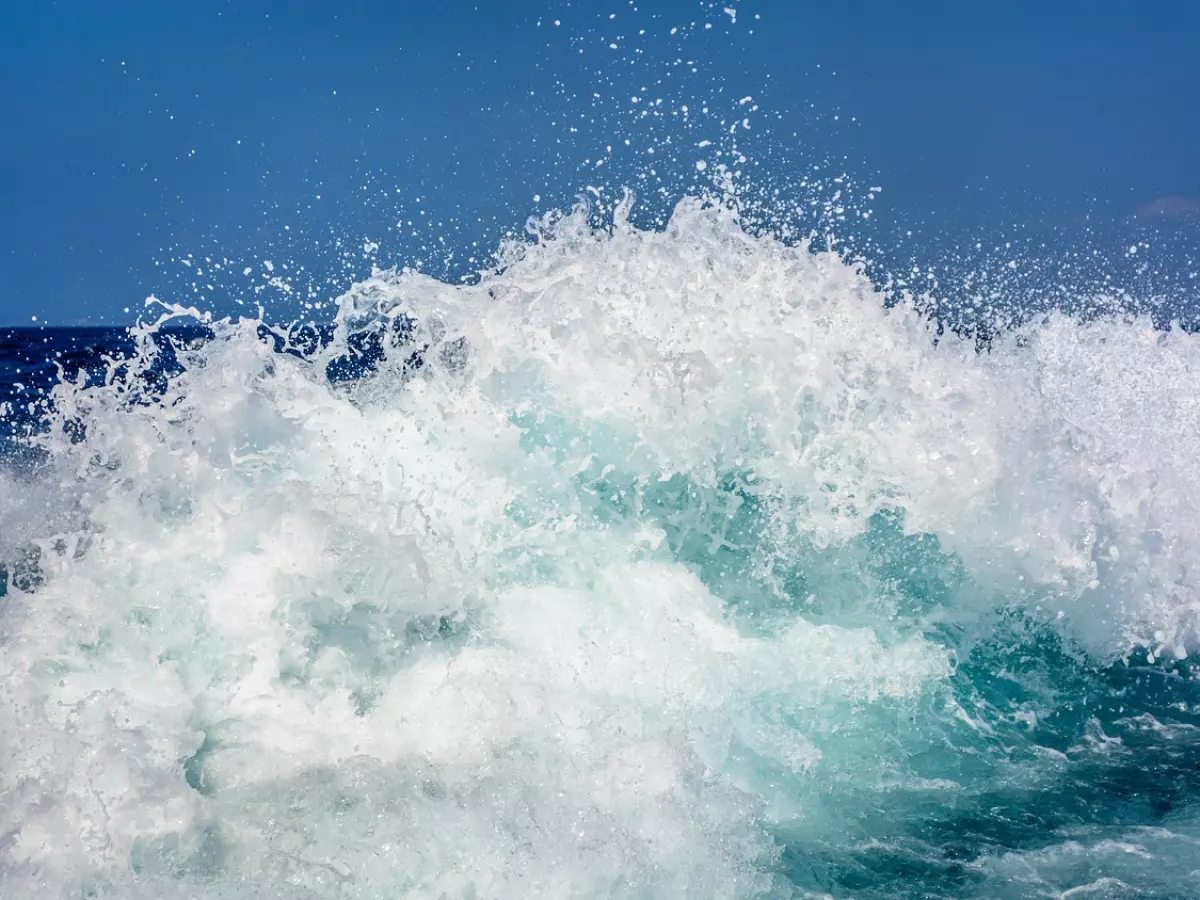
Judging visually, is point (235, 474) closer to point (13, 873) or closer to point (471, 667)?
point (471, 667)

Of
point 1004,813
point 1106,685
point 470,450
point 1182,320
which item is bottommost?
point 1004,813

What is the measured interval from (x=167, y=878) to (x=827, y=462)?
4.31 m

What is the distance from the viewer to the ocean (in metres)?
3.41

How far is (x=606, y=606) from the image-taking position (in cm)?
507

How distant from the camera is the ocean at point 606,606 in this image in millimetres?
3414

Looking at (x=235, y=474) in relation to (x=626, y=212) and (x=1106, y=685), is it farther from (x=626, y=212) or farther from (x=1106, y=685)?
(x=1106, y=685)

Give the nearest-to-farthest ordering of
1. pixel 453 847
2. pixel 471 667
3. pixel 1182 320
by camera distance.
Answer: pixel 453 847
pixel 471 667
pixel 1182 320

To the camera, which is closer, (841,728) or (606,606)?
(841,728)

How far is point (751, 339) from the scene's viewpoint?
614 centimetres

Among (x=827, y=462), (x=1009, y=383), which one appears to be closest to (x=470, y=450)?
(x=827, y=462)

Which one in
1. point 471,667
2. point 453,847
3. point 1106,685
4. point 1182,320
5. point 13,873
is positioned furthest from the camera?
point 1182,320

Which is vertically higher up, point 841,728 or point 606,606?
point 606,606

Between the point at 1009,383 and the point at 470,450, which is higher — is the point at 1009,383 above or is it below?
above

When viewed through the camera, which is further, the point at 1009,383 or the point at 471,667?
the point at 1009,383
